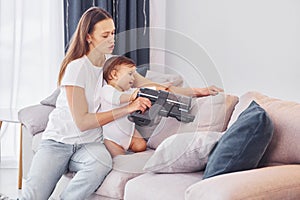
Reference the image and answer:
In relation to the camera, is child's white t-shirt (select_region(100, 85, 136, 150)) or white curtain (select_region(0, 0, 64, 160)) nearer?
child's white t-shirt (select_region(100, 85, 136, 150))

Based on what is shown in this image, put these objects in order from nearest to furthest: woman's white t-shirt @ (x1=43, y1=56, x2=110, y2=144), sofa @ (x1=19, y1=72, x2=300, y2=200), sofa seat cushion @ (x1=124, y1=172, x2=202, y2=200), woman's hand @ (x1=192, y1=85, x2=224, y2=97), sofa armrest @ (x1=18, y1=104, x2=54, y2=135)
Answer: sofa @ (x1=19, y1=72, x2=300, y2=200) → sofa seat cushion @ (x1=124, y1=172, x2=202, y2=200) → woman's hand @ (x1=192, y1=85, x2=224, y2=97) → woman's white t-shirt @ (x1=43, y1=56, x2=110, y2=144) → sofa armrest @ (x1=18, y1=104, x2=54, y2=135)

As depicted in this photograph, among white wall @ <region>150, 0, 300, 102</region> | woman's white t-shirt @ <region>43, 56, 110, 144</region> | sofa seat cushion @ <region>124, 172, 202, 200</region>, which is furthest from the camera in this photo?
white wall @ <region>150, 0, 300, 102</region>

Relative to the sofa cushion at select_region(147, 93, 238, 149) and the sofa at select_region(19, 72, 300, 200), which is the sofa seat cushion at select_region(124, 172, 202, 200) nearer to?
the sofa at select_region(19, 72, 300, 200)

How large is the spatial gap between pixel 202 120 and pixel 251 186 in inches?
20.8

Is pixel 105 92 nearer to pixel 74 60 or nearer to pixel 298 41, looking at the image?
pixel 74 60

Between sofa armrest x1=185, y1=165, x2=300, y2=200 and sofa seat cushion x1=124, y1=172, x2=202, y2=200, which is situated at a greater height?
sofa armrest x1=185, y1=165, x2=300, y2=200

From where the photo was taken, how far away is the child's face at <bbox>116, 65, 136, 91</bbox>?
7.70 ft

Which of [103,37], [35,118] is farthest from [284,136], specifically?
[35,118]

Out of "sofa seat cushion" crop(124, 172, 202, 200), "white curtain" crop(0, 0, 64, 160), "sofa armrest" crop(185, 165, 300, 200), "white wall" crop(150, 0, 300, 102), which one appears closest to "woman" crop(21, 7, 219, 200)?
"sofa seat cushion" crop(124, 172, 202, 200)

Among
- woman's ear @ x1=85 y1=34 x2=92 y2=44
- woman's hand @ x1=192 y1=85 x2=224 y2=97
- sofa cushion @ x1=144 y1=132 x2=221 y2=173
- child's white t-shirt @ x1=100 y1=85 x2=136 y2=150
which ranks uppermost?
woman's ear @ x1=85 y1=34 x2=92 y2=44

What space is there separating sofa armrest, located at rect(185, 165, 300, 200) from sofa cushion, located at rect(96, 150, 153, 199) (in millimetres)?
453

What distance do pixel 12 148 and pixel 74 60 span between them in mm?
1787

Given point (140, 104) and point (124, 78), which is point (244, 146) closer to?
point (140, 104)

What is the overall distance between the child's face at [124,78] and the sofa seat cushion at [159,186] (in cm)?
40
